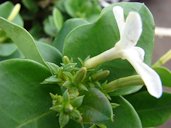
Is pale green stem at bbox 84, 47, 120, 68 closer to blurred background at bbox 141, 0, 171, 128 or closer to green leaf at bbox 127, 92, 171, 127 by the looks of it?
green leaf at bbox 127, 92, 171, 127

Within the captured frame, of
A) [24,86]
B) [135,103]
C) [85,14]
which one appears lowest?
[85,14]

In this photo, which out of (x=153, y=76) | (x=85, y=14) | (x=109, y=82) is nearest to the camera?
(x=153, y=76)

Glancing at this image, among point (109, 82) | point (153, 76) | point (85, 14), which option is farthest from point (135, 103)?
point (85, 14)

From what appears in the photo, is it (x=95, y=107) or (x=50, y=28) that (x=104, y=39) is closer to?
(x=95, y=107)

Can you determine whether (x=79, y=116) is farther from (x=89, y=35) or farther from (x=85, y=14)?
(x=85, y=14)

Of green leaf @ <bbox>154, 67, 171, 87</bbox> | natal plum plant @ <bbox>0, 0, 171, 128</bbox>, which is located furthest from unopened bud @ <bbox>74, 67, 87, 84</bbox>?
green leaf @ <bbox>154, 67, 171, 87</bbox>
